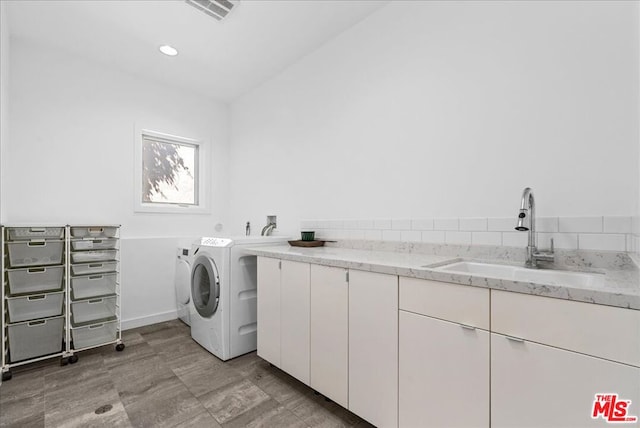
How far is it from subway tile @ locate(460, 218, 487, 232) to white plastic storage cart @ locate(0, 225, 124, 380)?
108 inches

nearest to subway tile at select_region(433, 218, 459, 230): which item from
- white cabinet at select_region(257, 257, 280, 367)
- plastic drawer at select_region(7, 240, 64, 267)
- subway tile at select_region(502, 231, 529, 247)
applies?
subway tile at select_region(502, 231, 529, 247)

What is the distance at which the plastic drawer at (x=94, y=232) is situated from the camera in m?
2.38

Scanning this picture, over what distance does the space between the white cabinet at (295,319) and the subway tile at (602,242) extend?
4.60 feet

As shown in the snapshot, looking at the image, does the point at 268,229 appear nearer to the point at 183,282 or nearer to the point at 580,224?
the point at 183,282

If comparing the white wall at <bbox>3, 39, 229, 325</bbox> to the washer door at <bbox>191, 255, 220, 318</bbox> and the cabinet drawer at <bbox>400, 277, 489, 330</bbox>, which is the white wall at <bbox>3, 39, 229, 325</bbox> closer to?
the washer door at <bbox>191, 255, 220, 318</bbox>

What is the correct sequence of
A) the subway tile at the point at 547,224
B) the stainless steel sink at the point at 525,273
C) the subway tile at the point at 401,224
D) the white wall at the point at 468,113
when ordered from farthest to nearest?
the subway tile at the point at 401,224
the subway tile at the point at 547,224
the white wall at the point at 468,113
the stainless steel sink at the point at 525,273

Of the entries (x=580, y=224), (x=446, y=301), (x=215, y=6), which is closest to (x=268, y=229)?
(x=215, y=6)

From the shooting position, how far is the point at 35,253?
86.7 inches

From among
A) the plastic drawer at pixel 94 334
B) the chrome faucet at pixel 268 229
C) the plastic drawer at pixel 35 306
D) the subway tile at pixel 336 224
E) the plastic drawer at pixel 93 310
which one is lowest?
the plastic drawer at pixel 94 334

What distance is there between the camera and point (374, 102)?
7.32ft

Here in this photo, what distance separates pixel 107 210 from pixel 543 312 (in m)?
3.52

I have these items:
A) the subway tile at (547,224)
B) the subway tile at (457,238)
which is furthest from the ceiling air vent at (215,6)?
the subway tile at (547,224)

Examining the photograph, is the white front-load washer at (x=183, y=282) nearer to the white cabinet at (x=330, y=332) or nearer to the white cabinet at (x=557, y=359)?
the white cabinet at (x=330, y=332)

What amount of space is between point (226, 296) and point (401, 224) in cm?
145
